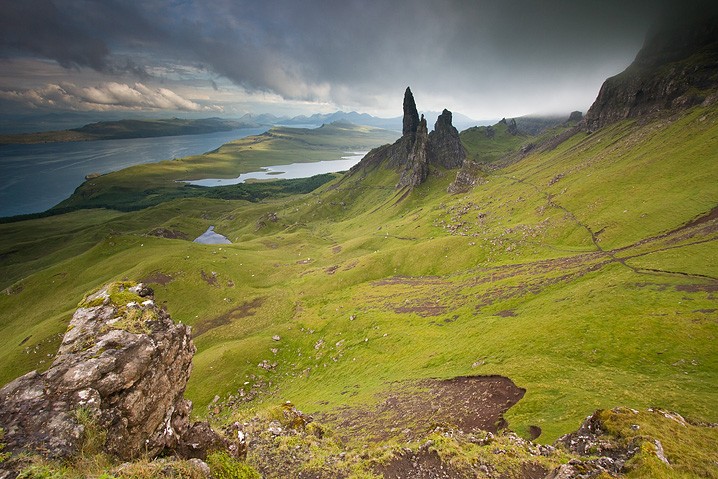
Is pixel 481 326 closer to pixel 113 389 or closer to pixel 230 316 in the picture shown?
pixel 113 389

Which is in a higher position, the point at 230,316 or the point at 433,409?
the point at 433,409

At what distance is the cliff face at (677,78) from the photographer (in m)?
147

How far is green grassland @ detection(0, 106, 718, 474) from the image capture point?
35.3 m

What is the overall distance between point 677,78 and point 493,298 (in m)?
190

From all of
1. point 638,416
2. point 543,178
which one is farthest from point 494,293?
point 543,178

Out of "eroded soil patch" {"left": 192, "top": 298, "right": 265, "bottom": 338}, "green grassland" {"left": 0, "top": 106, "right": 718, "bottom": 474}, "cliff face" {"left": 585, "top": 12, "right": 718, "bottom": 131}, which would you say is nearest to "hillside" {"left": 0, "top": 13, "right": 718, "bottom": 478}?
"green grassland" {"left": 0, "top": 106, "right": 718, "bottom": 474}

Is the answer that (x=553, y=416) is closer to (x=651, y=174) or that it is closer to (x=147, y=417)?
(x=147, y=417)

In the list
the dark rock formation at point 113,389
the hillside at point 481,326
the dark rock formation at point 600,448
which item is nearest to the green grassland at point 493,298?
the hillside at point 481,326

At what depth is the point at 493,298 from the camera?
61469 mm

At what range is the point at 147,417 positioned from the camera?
15.5m

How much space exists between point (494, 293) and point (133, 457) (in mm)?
61813

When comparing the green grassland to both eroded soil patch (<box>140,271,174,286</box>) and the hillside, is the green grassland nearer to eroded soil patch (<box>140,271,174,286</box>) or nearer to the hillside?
the hillside

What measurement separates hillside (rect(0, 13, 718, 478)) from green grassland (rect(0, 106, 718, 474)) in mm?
396

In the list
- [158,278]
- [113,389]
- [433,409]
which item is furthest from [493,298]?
[158,278]
